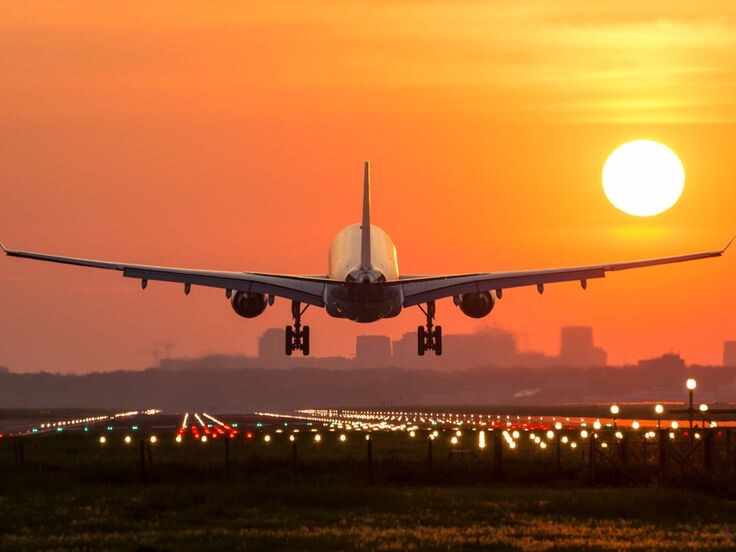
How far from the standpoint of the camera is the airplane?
78500mm

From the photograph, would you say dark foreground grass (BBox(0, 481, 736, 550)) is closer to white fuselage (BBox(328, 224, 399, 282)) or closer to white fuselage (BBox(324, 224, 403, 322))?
white fuselage (BBox(324, 224, 403, 322))

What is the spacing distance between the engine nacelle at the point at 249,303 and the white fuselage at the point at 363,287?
15.8 ft

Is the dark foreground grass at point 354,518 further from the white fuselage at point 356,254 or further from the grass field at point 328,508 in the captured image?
the white fuselage at point 356,254

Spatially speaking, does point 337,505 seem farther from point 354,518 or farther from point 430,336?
point 430,336

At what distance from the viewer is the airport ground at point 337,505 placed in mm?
37094

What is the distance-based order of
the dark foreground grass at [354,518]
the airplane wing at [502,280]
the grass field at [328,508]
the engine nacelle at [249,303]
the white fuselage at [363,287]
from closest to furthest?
the dark foreground grass at [354,518] → the grass field at [328,508] → the white fuselage at [363,287] → the airplane wing at [502,280] → the engine nacelle at [249,303]

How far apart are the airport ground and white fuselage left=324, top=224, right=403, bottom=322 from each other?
12.9m

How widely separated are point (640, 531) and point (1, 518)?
18.3 metres

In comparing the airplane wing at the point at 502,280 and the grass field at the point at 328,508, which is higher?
the airplane wing at the point at 502,280

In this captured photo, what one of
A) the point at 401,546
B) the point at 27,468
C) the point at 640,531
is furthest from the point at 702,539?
the point at 27,468

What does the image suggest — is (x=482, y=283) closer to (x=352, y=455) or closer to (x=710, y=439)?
(x=352, y=455)

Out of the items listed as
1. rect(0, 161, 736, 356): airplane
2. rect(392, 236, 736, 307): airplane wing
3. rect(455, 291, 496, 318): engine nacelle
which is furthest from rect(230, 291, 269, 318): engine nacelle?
rect(455, 291, 496, 318): engine nacelle

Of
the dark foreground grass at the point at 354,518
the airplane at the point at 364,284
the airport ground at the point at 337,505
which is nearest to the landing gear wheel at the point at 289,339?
the airplane at the point at 364,284

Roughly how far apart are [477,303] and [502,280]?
2921mm
